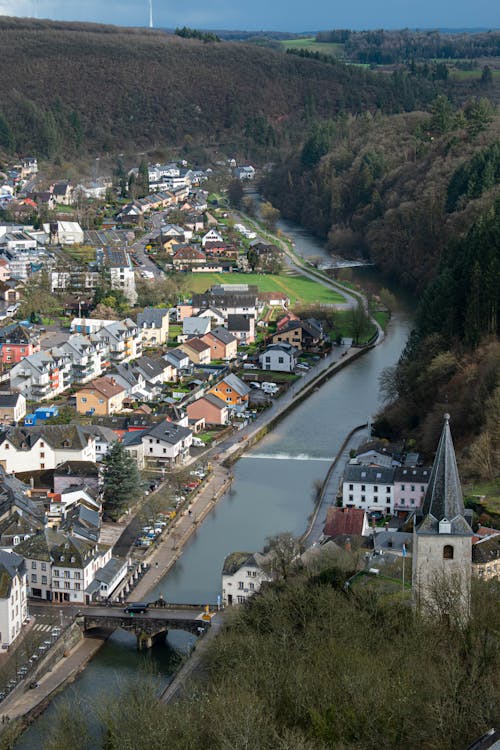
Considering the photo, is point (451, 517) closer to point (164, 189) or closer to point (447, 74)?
point (164, 189)

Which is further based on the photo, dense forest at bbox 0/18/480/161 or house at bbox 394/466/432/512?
dense forest at bbox 0/18/480/161

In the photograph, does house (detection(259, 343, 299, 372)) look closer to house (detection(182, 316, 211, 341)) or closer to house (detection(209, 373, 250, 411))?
house (detection(182, 316, 211, 341))

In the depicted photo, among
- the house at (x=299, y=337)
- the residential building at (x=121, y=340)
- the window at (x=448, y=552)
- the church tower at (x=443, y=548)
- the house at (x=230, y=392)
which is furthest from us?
the house at (x=299, y=337)

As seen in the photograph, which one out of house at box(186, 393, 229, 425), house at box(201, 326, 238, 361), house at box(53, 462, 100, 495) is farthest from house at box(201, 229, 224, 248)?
house at box(53, 462, 100, 495)

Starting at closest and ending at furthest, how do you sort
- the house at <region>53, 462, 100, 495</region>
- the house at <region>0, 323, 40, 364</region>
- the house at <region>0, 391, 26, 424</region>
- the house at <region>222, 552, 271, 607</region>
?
1. the house at <region>222, 552, 271, 607</region>
2. the house at <region>53, 462, 100, 495</region>
3. the house at <region>0, 391, 26, 424</region>
4. the house at <region>0, 323, 40, 364</region>

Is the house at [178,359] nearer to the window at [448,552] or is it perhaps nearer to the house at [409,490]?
the house at [409,490]

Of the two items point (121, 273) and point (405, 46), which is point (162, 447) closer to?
point (121, 273)

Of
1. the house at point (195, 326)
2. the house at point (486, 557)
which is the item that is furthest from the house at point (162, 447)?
the house at point (195, 326)
